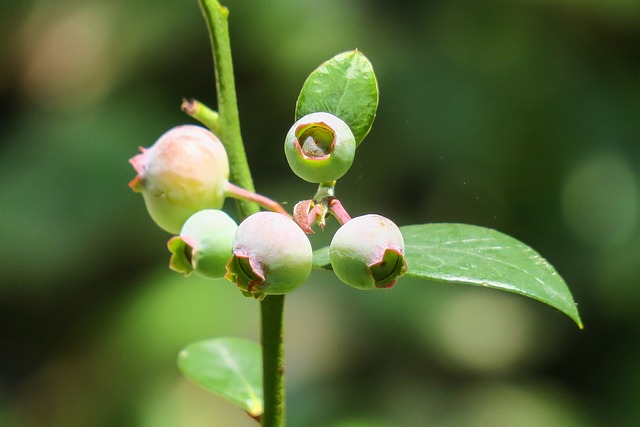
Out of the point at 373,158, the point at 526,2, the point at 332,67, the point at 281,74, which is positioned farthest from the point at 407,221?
the point at 332,67

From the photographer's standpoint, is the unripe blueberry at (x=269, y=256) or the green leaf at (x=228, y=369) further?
the green leaf at (x=228, y=369)

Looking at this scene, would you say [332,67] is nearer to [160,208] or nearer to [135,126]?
[160,208]

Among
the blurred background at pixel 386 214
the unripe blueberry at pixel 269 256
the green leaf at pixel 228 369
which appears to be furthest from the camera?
the blurred background at pixel 386 214

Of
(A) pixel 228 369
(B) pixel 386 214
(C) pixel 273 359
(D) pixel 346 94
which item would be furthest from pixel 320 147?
(B) pixel 386 214

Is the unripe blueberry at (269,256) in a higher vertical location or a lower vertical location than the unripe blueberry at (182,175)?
lower

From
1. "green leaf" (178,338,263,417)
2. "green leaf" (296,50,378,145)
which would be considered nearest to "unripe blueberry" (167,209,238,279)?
"green leaf" (296,50,378,145)

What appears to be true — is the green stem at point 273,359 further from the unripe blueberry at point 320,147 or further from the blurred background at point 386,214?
the blurred background at point 386,214

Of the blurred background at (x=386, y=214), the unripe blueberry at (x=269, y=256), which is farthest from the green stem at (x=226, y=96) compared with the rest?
the blurred background at (x=386, y=214)

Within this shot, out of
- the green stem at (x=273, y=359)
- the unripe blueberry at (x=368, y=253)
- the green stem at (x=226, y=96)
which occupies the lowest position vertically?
the green stem at (x=273, y=359)
